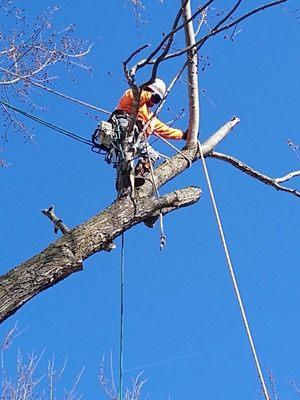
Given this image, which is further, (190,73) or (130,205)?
(190,73)

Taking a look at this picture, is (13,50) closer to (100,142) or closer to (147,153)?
(100,142)

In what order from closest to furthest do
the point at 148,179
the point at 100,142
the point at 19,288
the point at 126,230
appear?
the point at 19,288 → the point at 126,230 → the point at 148,179 → the point at 100,142

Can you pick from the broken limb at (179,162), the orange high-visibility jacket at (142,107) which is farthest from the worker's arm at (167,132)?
the broken limb at (179,162)

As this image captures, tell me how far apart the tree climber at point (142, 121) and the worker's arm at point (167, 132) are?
7cm

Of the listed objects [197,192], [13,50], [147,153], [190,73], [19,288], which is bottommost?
[19,288]

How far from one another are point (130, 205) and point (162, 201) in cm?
18

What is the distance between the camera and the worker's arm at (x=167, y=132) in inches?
169

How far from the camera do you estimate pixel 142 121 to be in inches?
154

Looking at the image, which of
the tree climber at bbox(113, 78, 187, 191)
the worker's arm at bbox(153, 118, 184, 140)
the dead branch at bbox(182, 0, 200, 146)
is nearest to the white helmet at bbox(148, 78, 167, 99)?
the tree climber at bbox(113, 78, 187, 191)

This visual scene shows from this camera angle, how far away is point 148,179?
3.64m

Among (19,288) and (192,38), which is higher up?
(192,38)

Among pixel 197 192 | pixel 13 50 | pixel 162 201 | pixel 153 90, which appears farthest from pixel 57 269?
pixel 13 50

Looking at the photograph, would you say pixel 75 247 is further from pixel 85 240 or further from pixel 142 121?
pixel 142 121

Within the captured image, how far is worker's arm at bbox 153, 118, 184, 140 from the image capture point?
4.29 meters
